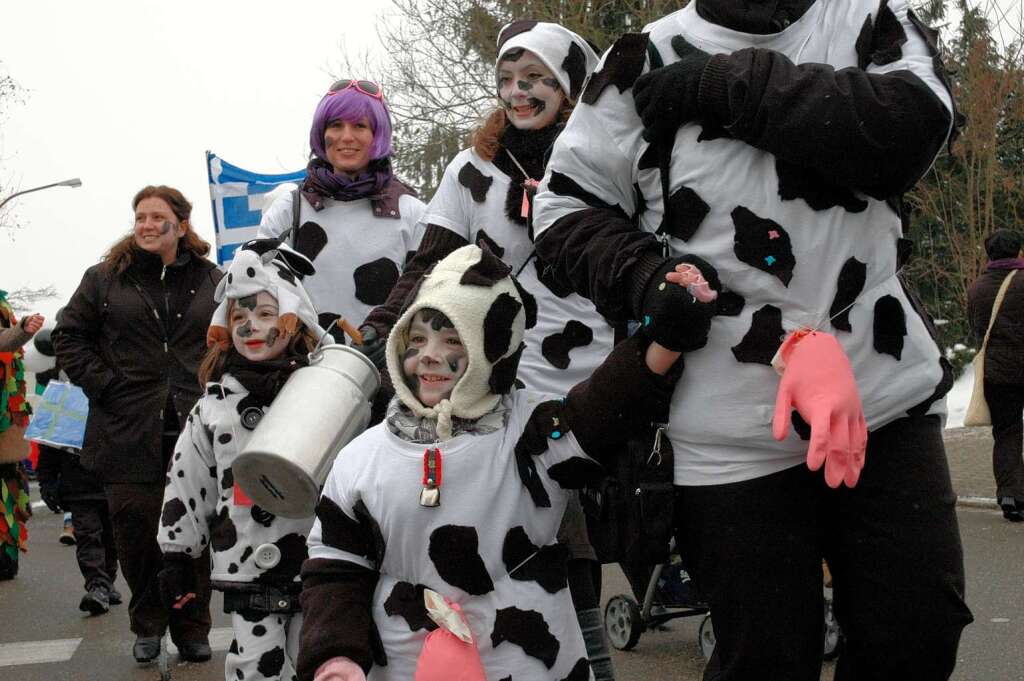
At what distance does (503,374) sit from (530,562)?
Answer: 1.43 feet

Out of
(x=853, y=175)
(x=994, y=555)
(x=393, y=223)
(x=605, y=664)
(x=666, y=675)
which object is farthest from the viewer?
(x=994, y=555)

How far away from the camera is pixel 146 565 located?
6.42 metres

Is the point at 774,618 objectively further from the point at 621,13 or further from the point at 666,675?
the point at 621,13

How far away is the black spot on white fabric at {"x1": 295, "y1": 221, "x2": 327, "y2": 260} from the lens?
511cm

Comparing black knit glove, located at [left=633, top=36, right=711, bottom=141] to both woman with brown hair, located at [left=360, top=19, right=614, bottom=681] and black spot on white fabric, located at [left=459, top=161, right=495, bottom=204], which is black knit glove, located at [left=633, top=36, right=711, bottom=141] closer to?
woman with brown hair, located at [left=360, top=19, right=614, bottom=681]

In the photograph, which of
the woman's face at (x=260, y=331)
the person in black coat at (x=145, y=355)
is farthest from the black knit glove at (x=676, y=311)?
the person in black coat at (x=145, y=355)

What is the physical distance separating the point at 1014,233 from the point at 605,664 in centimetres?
781

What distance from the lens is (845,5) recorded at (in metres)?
2.75

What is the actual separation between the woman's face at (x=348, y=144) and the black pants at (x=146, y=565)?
7.01 ft

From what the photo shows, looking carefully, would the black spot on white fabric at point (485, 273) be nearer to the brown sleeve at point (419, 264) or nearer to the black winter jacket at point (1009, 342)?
the brown sleeve at point (419, 264)

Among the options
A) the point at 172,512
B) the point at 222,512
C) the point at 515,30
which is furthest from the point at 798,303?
the point at 172,512

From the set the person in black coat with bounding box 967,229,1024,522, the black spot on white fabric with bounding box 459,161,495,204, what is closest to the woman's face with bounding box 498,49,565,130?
the black spot on white fabric with bounding box 459,161,495,204

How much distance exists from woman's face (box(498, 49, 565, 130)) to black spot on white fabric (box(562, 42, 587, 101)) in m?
0.04

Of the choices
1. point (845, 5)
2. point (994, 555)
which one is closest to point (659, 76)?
point (845, 5)
